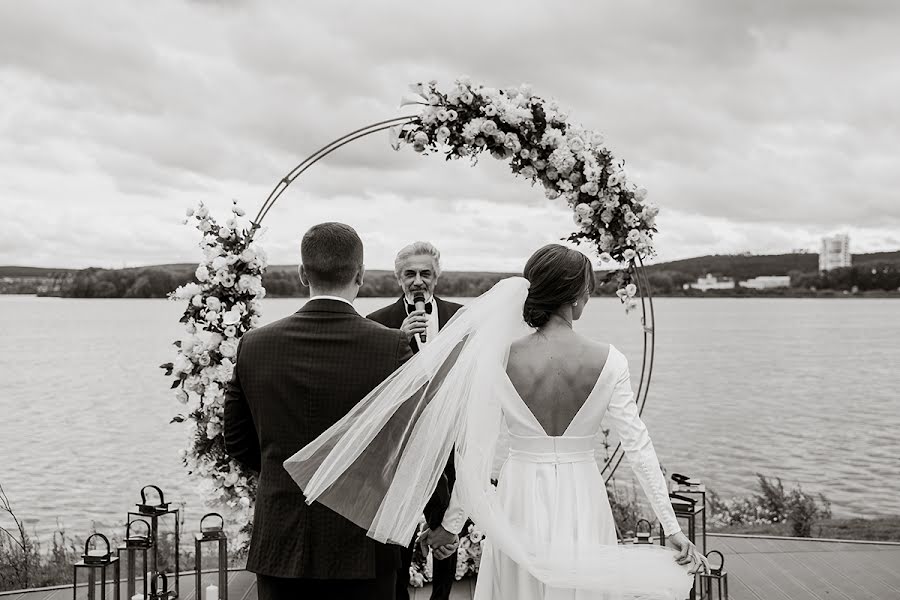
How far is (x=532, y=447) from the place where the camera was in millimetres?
3395

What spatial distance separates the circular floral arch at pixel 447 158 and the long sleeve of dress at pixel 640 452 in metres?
1.79

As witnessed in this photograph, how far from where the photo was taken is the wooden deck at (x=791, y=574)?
17.4ft

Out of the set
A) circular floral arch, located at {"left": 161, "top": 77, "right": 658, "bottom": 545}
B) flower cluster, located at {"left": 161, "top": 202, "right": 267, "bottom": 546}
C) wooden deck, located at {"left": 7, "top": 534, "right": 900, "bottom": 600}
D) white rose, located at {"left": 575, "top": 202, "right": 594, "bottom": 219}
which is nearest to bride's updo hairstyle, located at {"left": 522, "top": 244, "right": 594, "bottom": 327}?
circular floral arch, located at {"left": 161, "top": 77, "right": 658, "bottom": 545}

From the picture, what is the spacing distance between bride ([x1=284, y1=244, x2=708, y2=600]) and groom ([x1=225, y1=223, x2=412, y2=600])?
175 millimetres

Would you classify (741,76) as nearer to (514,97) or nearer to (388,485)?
(514,97)

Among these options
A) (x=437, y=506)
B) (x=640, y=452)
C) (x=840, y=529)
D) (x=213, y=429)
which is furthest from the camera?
(x=840, y=529)

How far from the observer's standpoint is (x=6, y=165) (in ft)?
205

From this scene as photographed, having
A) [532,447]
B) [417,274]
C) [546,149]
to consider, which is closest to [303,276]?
[532,447]

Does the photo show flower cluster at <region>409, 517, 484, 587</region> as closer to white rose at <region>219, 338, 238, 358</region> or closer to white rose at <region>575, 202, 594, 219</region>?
white rose at <region>219, 338, 238, 358</region>

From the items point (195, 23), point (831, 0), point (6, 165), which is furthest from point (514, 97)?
point (6, 165)

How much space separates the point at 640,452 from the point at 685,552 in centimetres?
42

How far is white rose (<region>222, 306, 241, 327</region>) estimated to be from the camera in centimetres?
467

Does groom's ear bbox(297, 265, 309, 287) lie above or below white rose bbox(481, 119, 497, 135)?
below

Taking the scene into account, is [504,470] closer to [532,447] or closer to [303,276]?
[532,447]
